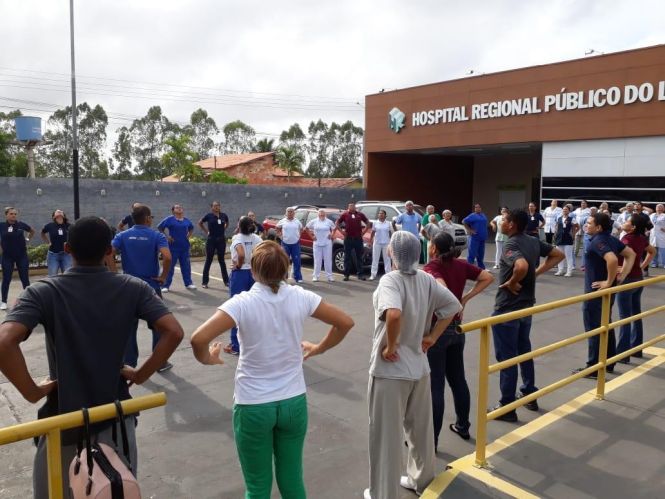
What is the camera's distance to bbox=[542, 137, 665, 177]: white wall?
17766 mm

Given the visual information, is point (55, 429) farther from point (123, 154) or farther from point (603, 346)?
point (123, 154)

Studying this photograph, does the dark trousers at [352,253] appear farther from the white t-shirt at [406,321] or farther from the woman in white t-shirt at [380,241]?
the white t-shirt at [406,321]

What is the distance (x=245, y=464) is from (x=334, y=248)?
11.0m

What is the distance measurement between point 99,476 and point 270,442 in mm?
941

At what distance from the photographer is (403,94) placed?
2447 centimetres

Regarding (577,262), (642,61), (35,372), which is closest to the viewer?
(35,372)

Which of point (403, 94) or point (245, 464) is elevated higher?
point (403, 94)

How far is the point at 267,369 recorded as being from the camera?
110 inches

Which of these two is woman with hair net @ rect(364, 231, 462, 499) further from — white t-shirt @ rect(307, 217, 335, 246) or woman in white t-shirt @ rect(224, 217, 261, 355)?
white t-shirt @ rect(307, 217, 335, 246)

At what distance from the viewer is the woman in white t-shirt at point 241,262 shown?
259 inches

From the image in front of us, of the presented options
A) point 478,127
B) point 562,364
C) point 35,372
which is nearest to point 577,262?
point 478,127

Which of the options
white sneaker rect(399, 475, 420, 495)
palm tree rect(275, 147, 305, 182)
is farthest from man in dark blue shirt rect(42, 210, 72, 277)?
palm tree rect(275, 147, 305, 182)

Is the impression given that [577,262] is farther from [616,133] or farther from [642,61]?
[642,61]

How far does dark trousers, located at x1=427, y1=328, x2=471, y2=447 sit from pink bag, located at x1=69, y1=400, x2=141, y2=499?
2.41m
